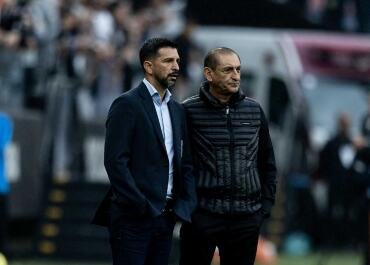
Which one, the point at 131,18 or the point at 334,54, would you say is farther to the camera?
the point at 334,54

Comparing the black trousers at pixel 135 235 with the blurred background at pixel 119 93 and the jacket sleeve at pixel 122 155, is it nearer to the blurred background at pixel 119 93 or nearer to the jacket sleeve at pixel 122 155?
the jacket sleeve at pixel 122 155

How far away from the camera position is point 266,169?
1028 cm

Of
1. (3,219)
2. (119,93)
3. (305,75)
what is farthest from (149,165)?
(305,75)

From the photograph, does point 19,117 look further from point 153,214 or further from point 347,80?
point 153,214

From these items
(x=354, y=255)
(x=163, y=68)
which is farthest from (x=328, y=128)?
(x=163, y=68)

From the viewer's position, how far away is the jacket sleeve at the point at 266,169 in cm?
1023

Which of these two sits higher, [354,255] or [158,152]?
[158,152]

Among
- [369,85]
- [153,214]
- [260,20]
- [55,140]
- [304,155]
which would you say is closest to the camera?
[153,214]

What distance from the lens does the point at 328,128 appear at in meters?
25.3

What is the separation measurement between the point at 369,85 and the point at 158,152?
16225 millimetres

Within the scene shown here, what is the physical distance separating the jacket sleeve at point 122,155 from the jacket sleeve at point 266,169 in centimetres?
103

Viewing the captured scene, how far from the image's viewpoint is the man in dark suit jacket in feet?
31.7

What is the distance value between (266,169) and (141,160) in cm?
102

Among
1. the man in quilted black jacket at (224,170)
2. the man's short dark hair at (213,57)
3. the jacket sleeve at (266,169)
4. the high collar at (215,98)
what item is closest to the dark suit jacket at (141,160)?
the man in quilted black jacket at (224,170)
